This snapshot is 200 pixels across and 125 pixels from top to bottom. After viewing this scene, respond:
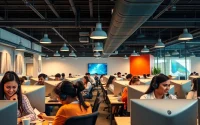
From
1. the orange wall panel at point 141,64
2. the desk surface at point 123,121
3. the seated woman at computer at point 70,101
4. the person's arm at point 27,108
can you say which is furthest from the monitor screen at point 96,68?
the seated woman at computer at point 70,101

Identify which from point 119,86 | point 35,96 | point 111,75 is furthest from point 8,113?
point 111,75

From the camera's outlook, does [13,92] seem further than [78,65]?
No

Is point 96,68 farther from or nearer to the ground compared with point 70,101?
farther from the ground

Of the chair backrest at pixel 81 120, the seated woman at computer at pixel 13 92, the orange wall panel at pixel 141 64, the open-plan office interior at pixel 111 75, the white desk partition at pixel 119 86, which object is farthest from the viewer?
the orange wall panel at pixel 141 64

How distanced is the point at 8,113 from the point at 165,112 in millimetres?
992

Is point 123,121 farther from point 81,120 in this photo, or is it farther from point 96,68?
point 96,68

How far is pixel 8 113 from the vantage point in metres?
1.51

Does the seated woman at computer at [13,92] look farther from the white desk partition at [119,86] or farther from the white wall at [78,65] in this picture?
the white wall at [78,65]

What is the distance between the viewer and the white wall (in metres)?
24.7

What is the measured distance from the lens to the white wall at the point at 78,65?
24703 mm

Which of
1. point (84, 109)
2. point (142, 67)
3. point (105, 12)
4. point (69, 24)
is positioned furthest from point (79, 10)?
point (142, 67)

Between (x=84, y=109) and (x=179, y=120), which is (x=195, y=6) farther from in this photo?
(x=179, y=120)

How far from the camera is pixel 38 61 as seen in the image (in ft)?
58.1

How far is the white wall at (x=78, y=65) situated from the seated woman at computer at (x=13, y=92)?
21610 mm
